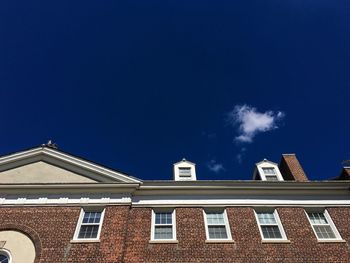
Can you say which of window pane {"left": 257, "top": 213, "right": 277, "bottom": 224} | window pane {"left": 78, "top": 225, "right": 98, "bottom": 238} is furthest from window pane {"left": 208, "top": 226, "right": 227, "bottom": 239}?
window pane {"left": 78, "top": 225, "right": 98, "bottom": 238}

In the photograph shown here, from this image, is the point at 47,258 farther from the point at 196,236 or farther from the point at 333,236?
the point at 333,236

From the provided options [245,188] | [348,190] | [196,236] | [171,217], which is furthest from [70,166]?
[348,190]

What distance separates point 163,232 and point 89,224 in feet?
11.7

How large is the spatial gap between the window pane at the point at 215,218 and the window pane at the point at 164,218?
1.99 metres

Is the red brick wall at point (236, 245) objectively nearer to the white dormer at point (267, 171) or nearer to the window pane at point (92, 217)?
the window pane at point (92, 217)

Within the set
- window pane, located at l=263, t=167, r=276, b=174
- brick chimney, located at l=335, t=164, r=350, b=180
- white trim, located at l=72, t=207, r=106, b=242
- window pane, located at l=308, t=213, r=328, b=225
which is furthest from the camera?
window pane, located at l=263, t=167, r=276, b=174

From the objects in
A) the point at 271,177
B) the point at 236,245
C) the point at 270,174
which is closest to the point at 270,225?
the point at 236,245

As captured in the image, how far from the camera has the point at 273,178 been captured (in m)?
17.2

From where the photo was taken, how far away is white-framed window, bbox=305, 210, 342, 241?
45.3ft

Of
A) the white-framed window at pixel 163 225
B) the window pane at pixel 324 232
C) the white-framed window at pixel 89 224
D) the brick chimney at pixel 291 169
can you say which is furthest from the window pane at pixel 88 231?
the brick chimney at pixel 291 169

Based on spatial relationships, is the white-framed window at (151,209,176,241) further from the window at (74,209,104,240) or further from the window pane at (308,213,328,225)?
the window pane at (308,213,328,225)

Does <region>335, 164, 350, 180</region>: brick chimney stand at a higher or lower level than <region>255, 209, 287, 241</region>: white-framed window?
higher

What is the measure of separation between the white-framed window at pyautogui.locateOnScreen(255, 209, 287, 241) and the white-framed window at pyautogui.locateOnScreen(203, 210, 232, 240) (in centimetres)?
165

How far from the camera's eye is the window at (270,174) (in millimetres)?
17172
